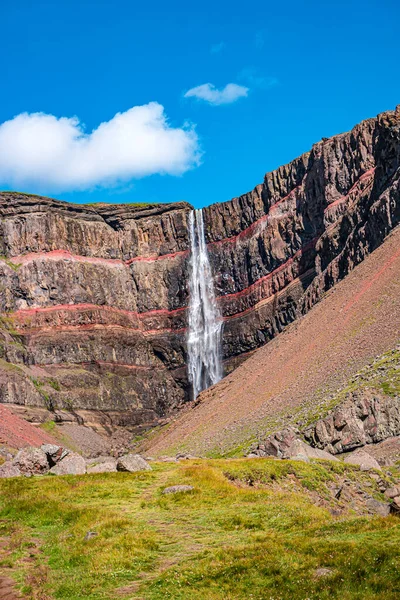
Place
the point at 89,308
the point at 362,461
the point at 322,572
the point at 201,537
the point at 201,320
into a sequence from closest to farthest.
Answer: the point at 322,572, the point at 201,537, the point at 362,461, the point at 201,320, the point at 89,308

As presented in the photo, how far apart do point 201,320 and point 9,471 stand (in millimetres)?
87335

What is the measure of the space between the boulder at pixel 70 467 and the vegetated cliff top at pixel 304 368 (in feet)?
57.7

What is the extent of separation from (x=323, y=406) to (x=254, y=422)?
944 cm

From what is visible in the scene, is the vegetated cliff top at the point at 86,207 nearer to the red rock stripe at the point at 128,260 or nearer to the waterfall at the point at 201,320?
the waterfall at the point at 201,320

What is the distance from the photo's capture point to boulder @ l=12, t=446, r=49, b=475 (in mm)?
33991

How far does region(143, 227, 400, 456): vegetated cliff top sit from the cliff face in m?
16.8

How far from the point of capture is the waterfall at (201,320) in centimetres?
11419

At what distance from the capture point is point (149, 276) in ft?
416

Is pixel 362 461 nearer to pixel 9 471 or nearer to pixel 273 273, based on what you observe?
pixel 9 471

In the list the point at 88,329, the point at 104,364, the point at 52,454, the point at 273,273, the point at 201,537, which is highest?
the point at 273,273

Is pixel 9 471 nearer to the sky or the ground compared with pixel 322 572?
nearer to the sky

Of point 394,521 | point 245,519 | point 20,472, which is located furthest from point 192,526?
point 20,472

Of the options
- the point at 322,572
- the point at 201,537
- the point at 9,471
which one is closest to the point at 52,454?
the point at 9,471

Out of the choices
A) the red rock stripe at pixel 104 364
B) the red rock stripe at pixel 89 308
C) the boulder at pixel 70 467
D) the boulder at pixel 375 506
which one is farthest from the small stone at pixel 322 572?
the red rock stripe at pixel 89 308
